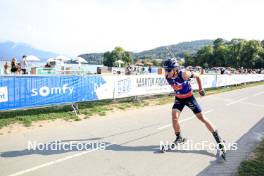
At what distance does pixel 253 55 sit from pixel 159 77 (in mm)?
86179

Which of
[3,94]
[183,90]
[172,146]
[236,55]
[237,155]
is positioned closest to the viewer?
[237,155]

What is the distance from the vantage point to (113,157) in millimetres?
5996

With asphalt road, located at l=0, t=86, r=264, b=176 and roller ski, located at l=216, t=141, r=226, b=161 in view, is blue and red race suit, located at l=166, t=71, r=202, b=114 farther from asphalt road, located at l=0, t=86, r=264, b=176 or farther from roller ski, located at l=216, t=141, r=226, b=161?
asphalt road, located at l=0, t=86, r=264, b=176

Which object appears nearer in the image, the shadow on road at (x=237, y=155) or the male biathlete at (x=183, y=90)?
the shadow on road at (x=237, y=155)

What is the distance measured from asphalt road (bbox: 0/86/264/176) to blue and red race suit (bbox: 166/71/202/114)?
0.99 meters

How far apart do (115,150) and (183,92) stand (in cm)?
198

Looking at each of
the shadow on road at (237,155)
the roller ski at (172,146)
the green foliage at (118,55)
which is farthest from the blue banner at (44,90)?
the green foliage at (118,55)

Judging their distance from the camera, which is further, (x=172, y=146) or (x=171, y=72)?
(x=172, y=146)

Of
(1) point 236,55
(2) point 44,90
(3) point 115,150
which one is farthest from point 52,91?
(1) point 236,55

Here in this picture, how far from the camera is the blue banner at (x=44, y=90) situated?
8781mm

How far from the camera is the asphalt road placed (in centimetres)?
531

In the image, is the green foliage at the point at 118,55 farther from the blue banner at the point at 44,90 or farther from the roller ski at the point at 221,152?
the roller ski at the point at 221,152

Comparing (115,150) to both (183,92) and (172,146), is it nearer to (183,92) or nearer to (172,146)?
(172,146)

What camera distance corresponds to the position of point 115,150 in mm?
6500
